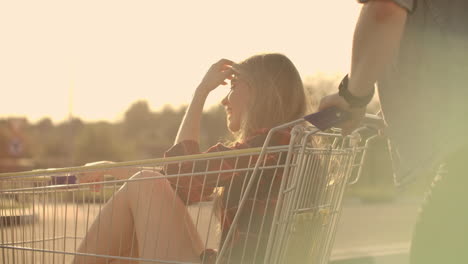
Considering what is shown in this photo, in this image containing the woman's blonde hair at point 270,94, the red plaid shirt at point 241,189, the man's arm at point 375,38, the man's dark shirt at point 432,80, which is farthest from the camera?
the woman's blonde hair at point 270,94

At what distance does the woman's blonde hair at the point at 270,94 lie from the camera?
3701mm

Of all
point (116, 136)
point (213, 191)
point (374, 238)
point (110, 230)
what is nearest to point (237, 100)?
point (213, 191)

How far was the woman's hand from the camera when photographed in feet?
12.6

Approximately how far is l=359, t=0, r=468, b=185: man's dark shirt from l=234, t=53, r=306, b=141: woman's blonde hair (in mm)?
1154

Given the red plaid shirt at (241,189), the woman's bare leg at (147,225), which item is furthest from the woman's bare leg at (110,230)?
Answer: the red plaid shirt at (241,189)

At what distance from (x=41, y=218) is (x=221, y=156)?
1.29 metres

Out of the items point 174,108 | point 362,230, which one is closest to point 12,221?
point 362,230

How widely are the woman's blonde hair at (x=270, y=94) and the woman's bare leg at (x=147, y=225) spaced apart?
48 centimetres

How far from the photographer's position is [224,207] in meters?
3.45

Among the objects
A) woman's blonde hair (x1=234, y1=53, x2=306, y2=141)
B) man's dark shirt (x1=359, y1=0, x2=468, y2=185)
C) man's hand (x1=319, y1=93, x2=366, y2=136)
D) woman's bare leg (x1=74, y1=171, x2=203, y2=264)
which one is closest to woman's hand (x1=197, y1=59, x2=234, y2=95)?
woman's blonde hair (x1=234, y1=53, x2=306, y2=141)

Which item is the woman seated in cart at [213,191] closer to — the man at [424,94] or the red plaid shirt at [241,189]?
the red plaid shirt at [241,189]

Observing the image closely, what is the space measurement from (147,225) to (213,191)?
330 millimetres

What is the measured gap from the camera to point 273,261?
2871mm

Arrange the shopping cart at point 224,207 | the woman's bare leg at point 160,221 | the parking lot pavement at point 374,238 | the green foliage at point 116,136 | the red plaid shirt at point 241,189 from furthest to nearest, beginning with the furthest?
1. the green foliage at point 116,136
2. the parking lot pavement at point 374,238
3. the woman's bare leg at point 160,221
4. the red plaid shirt at point 241,189
5. the shopping cart at point 224,207
